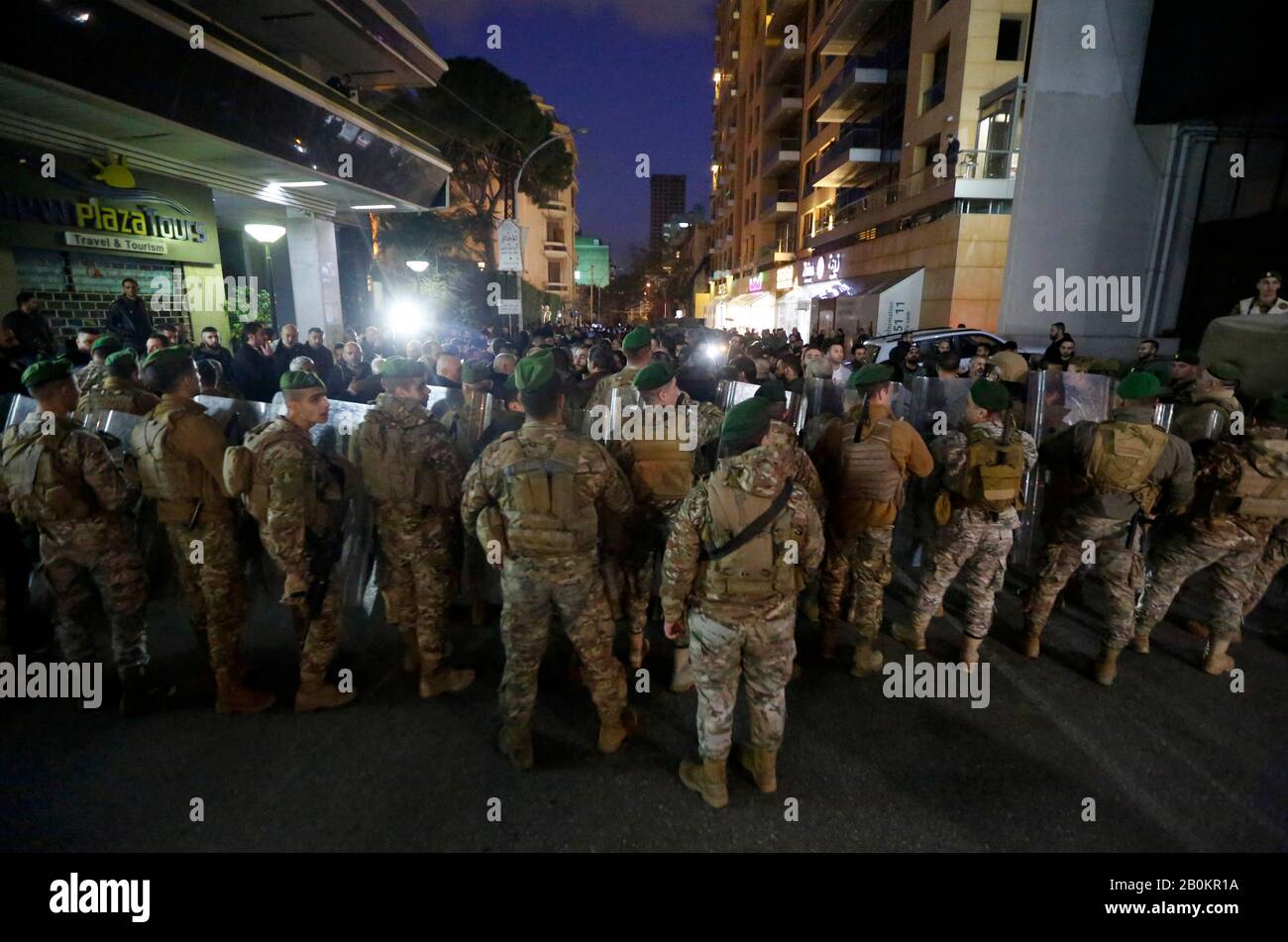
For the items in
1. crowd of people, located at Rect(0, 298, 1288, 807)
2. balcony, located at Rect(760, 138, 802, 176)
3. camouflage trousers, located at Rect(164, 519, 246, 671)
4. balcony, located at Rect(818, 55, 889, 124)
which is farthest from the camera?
balcony, located at Rect(760, 138, 802, 176)

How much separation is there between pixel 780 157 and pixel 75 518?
39.8 meters

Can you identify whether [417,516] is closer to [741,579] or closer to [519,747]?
[519,747]

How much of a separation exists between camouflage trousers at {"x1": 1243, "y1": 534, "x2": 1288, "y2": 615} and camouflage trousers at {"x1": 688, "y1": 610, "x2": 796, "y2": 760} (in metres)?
3.90

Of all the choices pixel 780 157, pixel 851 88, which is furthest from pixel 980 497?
pixel 780 157

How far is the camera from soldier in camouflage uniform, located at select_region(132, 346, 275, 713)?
3.63m

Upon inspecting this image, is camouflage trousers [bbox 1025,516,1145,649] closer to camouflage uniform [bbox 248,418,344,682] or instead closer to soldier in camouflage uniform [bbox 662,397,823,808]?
soldier in camouflage uniform [bbox 662,397,823,808]

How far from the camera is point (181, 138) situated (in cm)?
885

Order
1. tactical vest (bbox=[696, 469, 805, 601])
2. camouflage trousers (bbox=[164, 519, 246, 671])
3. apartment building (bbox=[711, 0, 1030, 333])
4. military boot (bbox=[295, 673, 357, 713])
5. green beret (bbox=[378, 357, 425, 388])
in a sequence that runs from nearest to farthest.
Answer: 1. tactical vest (bbox=[696, 469, 805, 601])
2. camouflage trousers (bbox=[164, 519, 246, 671])
3. military boot (bbox=[295, 673, 357, 713])
4. green beret (bbox=[378, 357, 425, 388])
5. apartment building (bbox=[711, 0, 1030, 333])

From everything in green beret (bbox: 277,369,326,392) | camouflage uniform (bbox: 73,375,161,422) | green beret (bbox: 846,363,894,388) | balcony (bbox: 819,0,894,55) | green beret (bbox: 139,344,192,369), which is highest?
balcony (bbox: 819,0,894,55)

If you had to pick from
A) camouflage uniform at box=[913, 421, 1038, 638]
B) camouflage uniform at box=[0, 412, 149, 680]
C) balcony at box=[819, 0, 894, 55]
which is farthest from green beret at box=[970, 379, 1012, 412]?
balcony at box=[819, 0, 894, 55]

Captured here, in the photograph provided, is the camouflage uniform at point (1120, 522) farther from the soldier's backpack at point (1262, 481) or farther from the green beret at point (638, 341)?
the green beret at point (638, 341)

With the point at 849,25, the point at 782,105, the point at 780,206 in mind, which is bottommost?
the point at 780,206

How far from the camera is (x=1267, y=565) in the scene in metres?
4.52
